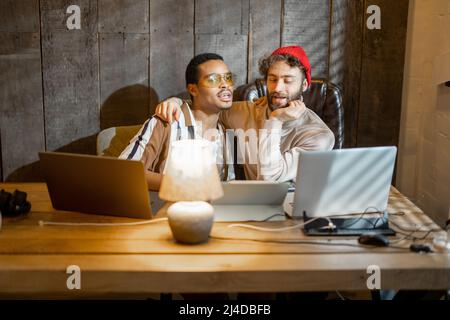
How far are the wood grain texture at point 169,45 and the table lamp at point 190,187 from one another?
1.51 meters

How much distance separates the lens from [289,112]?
2.49 m

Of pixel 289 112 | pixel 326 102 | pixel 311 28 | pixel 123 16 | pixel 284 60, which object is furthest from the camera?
pixel 311 28

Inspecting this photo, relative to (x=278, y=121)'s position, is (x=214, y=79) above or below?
above

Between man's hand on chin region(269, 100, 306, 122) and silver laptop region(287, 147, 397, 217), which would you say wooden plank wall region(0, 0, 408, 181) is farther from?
silver laptop region(287, 147, 397, 217)

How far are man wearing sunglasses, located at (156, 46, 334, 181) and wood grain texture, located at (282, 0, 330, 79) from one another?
1.72ft

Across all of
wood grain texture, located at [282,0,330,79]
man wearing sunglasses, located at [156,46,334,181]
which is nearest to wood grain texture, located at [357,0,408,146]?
wood grain texture, located at [282,0,330,79]

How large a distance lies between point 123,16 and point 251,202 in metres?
1.51

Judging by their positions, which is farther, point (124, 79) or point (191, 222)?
point (124, 79)

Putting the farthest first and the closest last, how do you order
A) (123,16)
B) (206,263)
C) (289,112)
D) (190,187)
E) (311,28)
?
(311,28) < (123,16) < (289,112) < (190,187) < (206,263)

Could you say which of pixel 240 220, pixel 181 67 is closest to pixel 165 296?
pixel 240 220

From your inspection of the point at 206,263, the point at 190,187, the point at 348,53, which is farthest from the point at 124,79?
the point at 206,263

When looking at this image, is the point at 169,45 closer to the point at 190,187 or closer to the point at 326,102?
the point at 326,102

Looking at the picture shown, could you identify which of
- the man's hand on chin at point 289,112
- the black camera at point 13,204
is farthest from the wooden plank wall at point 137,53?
the black camera at point 13,204
